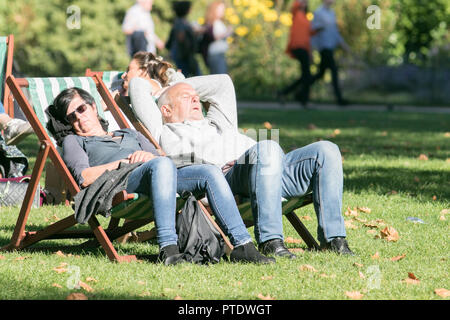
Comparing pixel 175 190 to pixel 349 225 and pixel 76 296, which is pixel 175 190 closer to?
pixel 76 296

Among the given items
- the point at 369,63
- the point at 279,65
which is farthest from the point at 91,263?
the point at 369,63

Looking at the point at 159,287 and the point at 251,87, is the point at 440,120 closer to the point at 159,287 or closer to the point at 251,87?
the point at 251,87

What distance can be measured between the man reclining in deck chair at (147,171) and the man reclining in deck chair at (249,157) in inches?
6.4

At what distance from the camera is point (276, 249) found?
5047mm

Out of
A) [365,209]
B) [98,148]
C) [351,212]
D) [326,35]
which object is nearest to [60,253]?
[98,148]

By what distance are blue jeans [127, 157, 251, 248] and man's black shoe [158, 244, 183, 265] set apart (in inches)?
1.0

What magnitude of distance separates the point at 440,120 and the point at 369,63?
20.2 feet

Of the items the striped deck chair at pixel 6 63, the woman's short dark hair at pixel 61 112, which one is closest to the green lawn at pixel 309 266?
the woman's short dark hair at pixel 61 112

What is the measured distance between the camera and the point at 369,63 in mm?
20797

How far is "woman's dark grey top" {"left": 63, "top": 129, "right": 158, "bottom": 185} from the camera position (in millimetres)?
5180

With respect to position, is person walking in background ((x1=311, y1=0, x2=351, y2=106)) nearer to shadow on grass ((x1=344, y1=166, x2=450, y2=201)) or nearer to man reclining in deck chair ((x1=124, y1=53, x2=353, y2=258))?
shadow on grass ((x1=344, y1=166, x2=450, y2=201))

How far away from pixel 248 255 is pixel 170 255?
40 cm

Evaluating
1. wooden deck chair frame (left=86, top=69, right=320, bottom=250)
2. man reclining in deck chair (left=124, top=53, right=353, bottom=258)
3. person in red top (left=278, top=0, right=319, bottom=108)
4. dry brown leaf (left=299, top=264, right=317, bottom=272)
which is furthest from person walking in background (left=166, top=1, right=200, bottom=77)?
dry brown leaf (left=299, top=264, right=317, bottom=272)

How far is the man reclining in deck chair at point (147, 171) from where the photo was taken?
16.0ft
